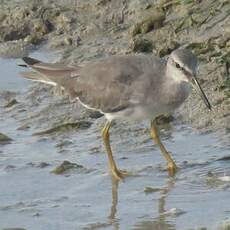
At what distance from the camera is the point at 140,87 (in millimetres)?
7598

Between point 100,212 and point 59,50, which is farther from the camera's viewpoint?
point 59,50

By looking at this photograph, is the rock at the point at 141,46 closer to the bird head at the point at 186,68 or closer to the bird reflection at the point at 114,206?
the bird head at the point at 186,68

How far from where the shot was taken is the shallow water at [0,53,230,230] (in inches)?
249

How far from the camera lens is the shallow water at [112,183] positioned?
6324 millimetres

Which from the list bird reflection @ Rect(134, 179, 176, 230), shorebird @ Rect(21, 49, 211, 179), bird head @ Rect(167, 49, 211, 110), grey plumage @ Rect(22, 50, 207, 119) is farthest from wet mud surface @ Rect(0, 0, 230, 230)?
bird head @ Rect(167, 49, 211, 110)

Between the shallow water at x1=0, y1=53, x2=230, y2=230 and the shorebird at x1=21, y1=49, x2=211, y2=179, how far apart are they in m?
0.18

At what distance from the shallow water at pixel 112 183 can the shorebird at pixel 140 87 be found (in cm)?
18

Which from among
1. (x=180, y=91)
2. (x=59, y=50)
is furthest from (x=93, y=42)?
(x=180, y=91)

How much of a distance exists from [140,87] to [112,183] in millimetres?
862

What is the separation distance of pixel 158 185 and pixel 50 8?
14.4ft

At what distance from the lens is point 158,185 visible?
7.05m

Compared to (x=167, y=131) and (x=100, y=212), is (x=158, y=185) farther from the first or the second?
(x=167, y=131)

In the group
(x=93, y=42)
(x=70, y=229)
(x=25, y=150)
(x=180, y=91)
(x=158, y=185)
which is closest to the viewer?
(x=70, y=229)

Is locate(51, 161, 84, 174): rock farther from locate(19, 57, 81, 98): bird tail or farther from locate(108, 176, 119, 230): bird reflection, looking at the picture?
locate(19, 57, 81, 98): bird tail
